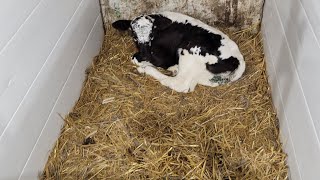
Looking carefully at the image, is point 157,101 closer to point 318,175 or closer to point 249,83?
point 249,83

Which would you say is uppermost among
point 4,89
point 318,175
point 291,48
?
point 4,89

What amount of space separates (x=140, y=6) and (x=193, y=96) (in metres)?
0.87

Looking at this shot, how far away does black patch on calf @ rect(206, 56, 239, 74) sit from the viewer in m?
2.39

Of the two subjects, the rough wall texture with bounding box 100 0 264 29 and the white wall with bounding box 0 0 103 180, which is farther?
the rough wall texture with bounding box 100 0 264 29

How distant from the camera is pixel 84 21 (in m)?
2.49

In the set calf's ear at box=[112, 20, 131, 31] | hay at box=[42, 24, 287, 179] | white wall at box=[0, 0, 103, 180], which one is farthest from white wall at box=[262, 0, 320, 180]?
white wall at box=[0, 0, 103, 180]

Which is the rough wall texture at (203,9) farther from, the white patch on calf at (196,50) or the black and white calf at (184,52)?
the white patch on calf at (196,50)

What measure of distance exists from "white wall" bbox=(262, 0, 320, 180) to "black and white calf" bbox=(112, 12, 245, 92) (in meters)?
0.29

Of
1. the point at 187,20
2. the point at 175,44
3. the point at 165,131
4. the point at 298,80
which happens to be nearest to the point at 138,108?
the point at 165,131

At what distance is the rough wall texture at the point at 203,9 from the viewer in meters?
2.80

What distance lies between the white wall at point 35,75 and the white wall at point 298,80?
1217 mm

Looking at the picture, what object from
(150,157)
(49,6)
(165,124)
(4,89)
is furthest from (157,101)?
(4,89)

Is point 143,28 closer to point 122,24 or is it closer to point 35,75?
point 122,24

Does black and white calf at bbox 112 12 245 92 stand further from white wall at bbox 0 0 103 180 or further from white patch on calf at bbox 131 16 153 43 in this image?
white wall at bbox 0 0 103 180
